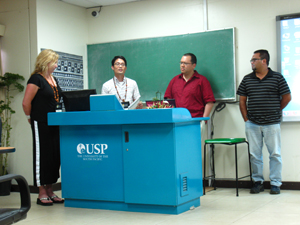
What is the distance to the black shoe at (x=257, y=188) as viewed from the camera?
4883 millimetres

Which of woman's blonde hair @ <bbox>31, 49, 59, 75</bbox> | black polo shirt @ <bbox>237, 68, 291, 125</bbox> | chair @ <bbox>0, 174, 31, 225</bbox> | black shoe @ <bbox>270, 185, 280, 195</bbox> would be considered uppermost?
woman's blonde hair @ <bbox>31, 49, 59, 75</bbox>

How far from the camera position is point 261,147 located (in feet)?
16.3

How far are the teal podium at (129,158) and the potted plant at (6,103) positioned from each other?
1505mm

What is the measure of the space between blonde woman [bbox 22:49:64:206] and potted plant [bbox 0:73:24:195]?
1.11 metres

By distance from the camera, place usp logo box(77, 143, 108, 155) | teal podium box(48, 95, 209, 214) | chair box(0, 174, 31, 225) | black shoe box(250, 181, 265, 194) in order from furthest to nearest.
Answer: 1. black shoe box(250, 181, 265, 194)
2. usp logo box(77, 143, 108, 155)
3. teal podium box(48, 95, 209, 214)
4. chair box(0, 174, 31, 225)

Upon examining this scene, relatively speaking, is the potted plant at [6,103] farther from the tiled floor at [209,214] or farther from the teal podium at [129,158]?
the teal podium at [129,158]

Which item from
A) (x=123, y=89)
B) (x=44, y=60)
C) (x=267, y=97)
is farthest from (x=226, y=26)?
(x=44, y=60)

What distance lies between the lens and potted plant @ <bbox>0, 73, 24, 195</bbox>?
17.6ft

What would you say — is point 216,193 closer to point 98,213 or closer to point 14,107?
point 98,213

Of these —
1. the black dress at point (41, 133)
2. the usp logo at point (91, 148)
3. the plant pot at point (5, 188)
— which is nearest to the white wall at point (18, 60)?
the plant pot at point (5, 188)

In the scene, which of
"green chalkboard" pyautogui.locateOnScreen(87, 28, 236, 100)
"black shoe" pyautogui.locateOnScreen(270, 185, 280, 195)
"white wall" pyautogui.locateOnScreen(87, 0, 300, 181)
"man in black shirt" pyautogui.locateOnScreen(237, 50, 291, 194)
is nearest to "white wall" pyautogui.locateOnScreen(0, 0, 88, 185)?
"green chalkboard" pyautogui.locateOnScreen(87, 28, 236, 100)

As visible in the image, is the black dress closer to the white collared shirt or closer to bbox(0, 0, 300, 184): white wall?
the white collared shirt

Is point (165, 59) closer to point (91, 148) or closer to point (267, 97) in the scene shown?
point (267, 97)

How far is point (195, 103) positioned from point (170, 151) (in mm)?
1806
